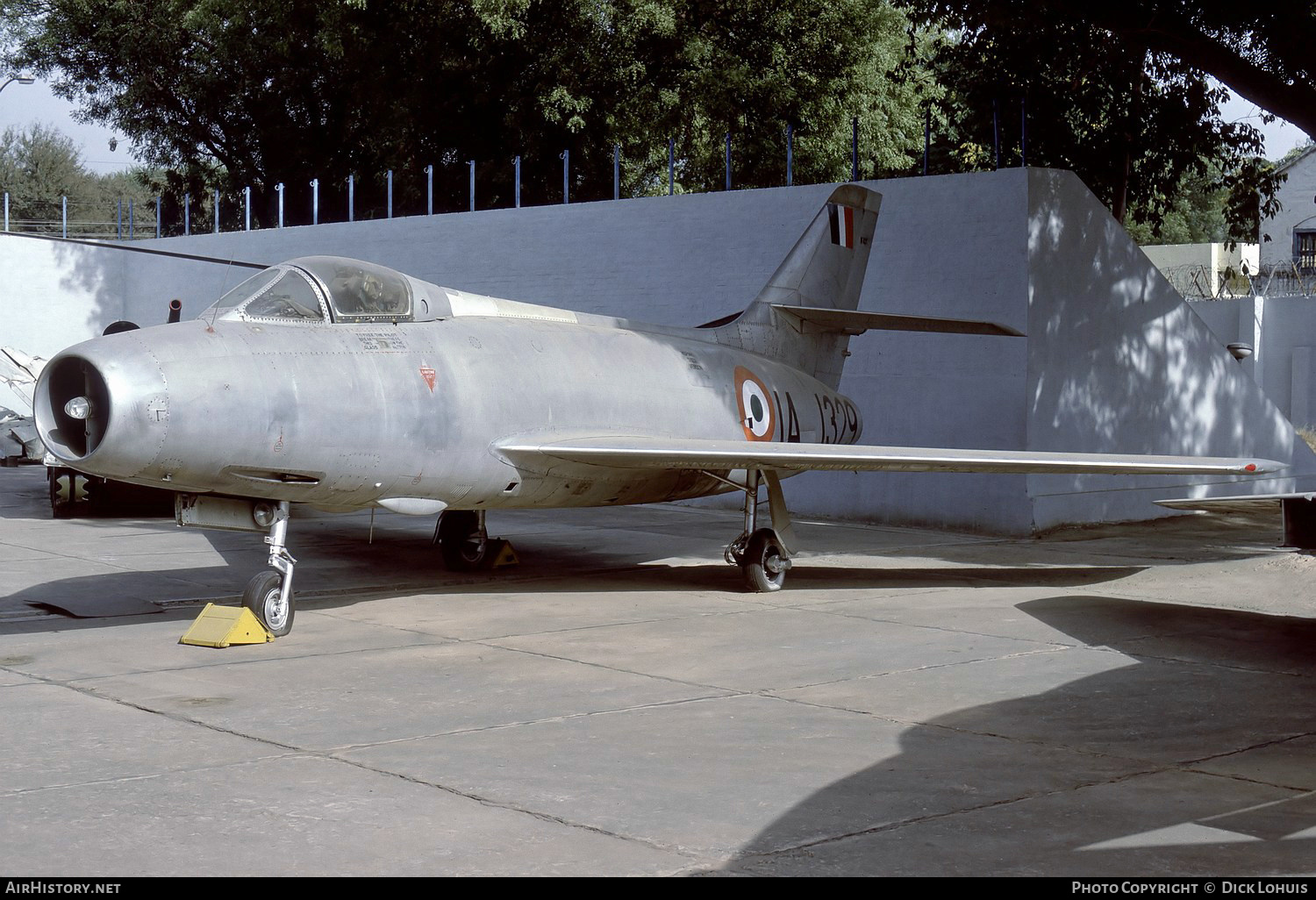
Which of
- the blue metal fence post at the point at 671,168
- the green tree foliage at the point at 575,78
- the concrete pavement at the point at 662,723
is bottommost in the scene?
the concrete pavement at the point at 662,723

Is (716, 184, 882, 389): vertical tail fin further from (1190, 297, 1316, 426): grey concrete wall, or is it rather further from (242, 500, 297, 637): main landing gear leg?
(1190, 297, 1316, 426): grey concrete wall

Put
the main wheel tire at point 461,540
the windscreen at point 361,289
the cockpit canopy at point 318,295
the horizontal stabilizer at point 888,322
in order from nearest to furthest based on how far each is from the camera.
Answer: the cockpit canopy at point 318,295, the windscreen at point 361,289, the main wheel tire at point 461,540, the horizontal stabilizer at point 888,322

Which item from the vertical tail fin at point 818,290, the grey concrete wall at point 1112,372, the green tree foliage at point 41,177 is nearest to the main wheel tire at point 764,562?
the vertical tail fin at point 818,290

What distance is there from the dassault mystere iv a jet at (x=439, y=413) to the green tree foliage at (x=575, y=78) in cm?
2093

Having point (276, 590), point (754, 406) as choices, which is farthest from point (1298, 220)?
point (276, 590)

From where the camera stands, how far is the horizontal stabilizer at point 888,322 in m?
13.1

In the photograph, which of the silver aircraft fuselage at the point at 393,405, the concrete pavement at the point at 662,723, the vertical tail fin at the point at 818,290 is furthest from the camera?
the vertical tail fin at the point at 818,290

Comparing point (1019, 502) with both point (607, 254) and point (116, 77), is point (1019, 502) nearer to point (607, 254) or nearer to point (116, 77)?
point (607, 254)

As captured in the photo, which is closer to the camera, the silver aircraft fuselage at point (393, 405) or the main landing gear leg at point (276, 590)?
the silver aircraft fuselage at point (393, 405)

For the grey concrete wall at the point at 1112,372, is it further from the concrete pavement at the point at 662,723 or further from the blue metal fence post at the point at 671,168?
the blue metal fence post at the point at 671,168

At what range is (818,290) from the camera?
1412 centimetres

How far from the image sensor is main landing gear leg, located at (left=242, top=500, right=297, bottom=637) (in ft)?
28.7

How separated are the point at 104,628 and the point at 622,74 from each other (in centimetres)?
2691

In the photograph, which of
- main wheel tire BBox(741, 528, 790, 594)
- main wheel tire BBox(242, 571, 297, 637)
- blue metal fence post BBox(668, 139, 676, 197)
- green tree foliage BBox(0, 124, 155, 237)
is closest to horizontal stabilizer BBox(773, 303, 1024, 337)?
main wheel tire BBox(741, 528, 790, 594)
